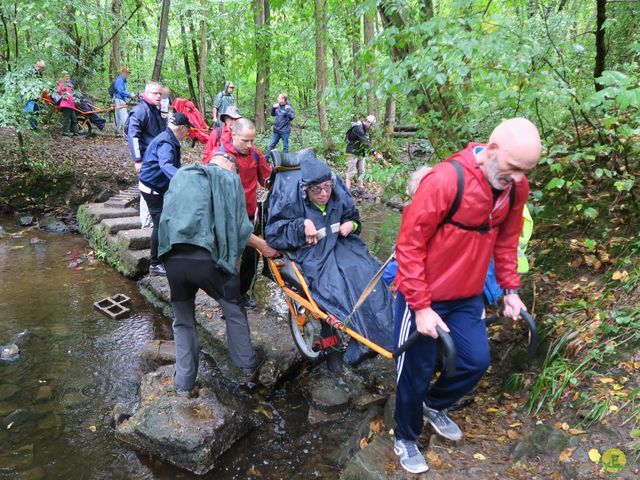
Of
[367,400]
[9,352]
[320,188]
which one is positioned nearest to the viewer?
[320,188]

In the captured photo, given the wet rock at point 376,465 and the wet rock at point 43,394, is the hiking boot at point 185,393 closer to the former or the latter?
the wet rock at point 43,394

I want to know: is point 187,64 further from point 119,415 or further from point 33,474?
point 33,474

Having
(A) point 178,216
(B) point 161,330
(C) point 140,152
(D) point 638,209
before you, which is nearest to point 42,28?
(C) point 140,152

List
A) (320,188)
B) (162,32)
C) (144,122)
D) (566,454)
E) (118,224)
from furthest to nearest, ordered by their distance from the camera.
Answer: (162,32) < (118,224) < (144,122) < (320,188) < (566,454)

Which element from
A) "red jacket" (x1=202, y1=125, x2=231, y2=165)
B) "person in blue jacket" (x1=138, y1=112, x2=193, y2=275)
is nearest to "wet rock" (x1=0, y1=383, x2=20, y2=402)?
"person in blue jacket" (x1=138, y1=112, x2=193, y2=275)

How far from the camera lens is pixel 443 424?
3043 millimetres

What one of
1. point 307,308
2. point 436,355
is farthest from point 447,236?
point 307,308

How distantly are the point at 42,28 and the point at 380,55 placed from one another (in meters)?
8.12

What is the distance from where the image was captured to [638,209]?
154 inches

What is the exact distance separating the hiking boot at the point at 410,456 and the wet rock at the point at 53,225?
864 cm

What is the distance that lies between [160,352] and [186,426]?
4.50 feet

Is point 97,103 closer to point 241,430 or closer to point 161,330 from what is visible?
point 161,330

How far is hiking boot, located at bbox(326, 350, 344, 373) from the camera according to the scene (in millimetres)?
4379

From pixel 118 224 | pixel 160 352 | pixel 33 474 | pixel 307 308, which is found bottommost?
pixel 33 474
